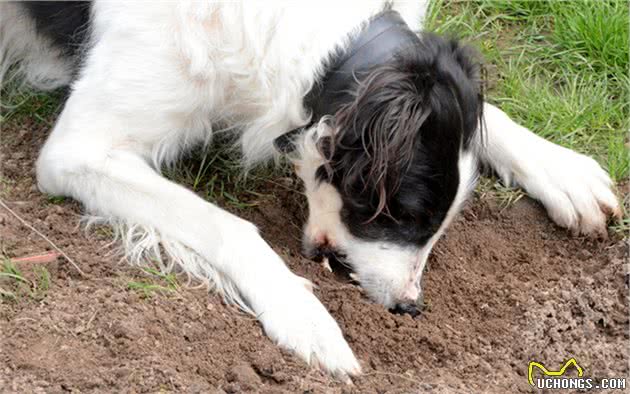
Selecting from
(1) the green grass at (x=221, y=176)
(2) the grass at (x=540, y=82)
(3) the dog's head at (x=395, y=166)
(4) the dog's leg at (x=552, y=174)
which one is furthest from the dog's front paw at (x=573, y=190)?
(1) the green grass at (x=221, y=176)

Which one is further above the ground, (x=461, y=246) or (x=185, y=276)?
(x=185, y=276)

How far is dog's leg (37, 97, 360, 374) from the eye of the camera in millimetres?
3668

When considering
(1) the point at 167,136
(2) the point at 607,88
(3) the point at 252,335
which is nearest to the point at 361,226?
(3) the point at 252,335

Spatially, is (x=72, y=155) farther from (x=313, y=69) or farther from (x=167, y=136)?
(x=313, y=69)

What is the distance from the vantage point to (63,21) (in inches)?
185

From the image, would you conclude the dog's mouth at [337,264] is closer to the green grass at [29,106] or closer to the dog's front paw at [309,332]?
the dog's front paw at [309,332]

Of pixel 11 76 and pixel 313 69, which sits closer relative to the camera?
pixel 313 69

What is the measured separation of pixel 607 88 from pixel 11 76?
117 inches

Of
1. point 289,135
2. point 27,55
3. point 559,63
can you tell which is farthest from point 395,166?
point 27,55

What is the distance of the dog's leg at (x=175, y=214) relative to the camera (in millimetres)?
3668

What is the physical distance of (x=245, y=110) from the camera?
14.1ft
